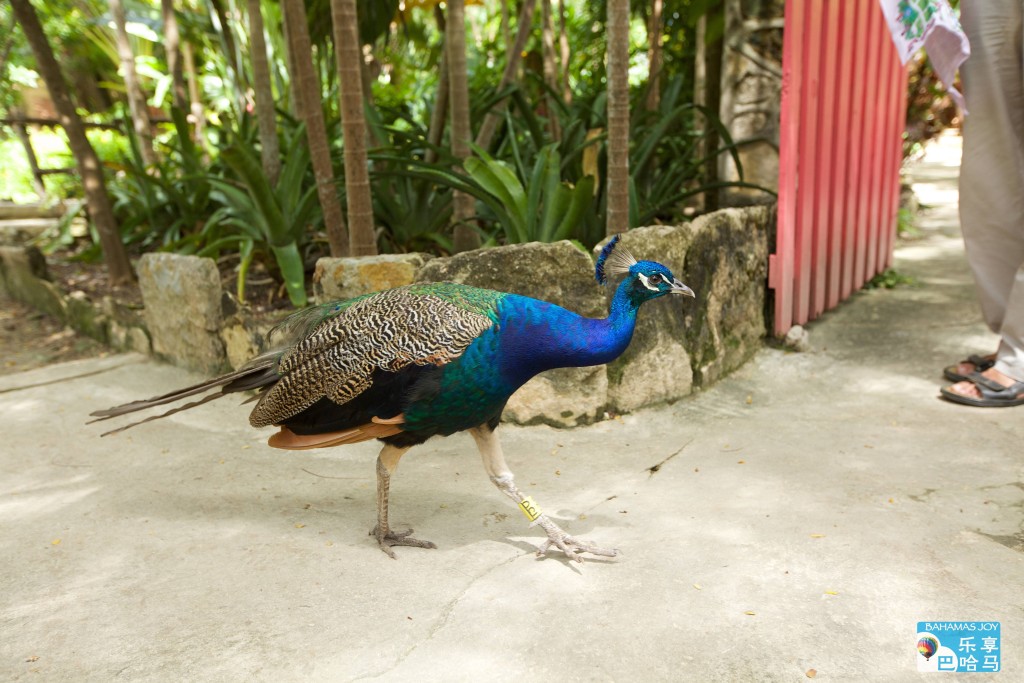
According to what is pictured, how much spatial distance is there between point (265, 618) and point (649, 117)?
13.9 ft

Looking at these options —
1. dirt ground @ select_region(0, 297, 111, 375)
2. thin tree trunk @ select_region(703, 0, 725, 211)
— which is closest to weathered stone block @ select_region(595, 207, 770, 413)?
thin tree trunk @ select_region(703, 0, 725, 211)

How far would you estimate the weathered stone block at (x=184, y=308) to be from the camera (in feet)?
15.5

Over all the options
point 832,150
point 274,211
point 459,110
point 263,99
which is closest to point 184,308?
point 274,211

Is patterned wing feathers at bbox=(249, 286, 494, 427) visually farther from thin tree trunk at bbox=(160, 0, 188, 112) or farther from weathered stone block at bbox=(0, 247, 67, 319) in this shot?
thin tree trunk at bbox=(160, 0, 188, 112)

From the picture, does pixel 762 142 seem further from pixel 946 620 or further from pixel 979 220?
pixel 946 620

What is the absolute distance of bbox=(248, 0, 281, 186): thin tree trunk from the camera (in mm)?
5109

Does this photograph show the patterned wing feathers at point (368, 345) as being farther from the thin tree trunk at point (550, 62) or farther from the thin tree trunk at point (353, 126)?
the thin tree trunk at point (550, 62)

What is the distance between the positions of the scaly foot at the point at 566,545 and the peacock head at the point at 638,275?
79 cm

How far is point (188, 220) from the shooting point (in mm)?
6211

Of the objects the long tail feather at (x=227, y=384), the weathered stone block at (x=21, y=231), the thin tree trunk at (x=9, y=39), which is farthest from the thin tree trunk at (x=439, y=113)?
the thin tree trunk at (x=9, y=39)

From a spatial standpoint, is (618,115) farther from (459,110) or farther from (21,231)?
(21,231)

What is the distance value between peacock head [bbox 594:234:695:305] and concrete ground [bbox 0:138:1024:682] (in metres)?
0.84

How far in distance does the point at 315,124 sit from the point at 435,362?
7.66 feet

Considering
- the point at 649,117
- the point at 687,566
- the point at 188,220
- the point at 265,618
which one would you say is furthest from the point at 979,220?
the point at 188,220
